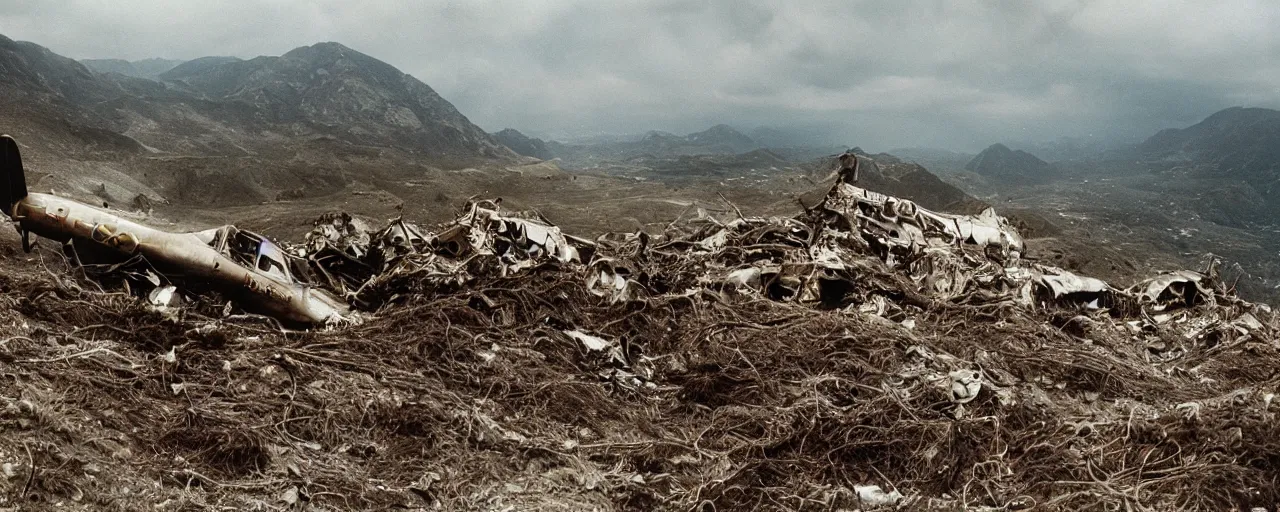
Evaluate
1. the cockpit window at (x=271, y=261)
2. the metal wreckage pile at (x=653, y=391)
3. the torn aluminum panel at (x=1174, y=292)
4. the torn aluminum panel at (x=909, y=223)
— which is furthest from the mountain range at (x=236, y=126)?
the torn aluminum panel at (x=1174, y=292)

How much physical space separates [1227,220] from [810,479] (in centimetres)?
5137

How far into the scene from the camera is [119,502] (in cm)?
336

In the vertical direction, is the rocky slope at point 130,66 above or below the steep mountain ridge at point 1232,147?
above

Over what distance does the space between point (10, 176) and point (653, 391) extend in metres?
5.67

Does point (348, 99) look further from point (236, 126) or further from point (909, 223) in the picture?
point (909, 223)

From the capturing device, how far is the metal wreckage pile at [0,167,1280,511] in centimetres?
404

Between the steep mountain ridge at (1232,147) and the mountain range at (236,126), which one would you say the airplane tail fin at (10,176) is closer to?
the mountain range at (236,126)

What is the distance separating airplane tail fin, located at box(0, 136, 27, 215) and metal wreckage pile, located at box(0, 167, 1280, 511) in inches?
33.7

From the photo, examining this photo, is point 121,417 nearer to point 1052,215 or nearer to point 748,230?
point 748,230

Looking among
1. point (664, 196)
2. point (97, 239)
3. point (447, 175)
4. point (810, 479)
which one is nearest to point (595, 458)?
point (810, 479)

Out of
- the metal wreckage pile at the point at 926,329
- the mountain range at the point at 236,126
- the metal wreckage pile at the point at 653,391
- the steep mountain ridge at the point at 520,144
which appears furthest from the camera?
the steep mountain ridge at the point at 520,144

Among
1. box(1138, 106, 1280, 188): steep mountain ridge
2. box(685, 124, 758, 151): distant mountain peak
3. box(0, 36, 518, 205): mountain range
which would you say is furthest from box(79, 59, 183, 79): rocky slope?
box(1138, 106, 1280, 188): steep mountain ridge

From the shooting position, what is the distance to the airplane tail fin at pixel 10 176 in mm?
5270

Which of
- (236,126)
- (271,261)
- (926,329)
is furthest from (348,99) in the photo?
(926,329)
